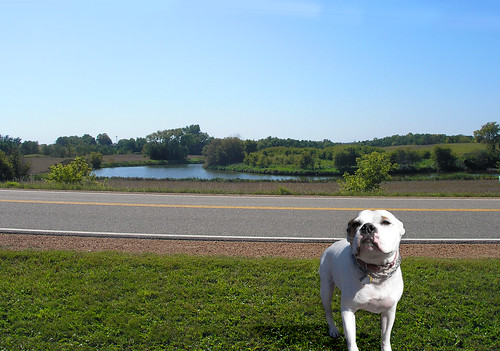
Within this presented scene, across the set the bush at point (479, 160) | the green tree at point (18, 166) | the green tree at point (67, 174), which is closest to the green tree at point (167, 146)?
the green tree at point (18, 166)

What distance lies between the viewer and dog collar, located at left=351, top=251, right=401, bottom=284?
2.84 metres

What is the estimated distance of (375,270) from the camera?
9.35 feet

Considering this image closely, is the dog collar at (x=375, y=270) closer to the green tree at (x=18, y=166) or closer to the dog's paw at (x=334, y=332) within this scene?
the dog's paw at (x=334, y=332)

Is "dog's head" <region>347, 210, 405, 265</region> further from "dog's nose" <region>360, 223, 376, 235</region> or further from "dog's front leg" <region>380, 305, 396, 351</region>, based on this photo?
"dog's front leg" <region>380, 305, 396, 351</region>

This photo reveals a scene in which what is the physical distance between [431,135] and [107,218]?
344 feet

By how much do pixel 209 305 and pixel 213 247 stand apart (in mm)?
2727

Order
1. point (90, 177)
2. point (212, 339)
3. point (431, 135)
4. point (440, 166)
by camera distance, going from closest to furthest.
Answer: point (212, 339) → point (90, 177) → point (440, 166) → point (431, 135)

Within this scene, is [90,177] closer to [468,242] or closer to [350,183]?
[350,183]

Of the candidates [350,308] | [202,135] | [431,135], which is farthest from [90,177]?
[202,135]

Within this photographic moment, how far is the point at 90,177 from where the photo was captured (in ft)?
80.2

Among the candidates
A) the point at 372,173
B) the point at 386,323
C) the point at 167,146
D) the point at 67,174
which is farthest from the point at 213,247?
the point at 167,146

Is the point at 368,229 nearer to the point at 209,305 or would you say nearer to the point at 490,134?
the point at 209,305

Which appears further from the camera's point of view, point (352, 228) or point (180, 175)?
point (180, 175)

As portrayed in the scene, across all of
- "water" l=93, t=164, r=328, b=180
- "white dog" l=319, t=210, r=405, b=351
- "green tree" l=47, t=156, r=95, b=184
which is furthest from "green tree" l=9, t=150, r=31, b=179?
"white dog" l=319, t=210, r=405, b=351
